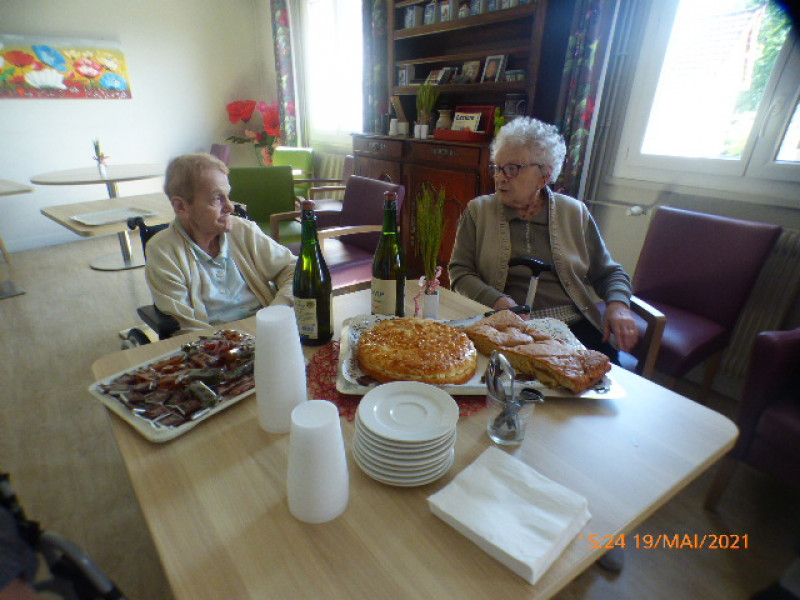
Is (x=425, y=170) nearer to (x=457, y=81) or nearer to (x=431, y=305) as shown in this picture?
(x=457, y=81)

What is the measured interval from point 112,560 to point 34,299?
9.22 feet

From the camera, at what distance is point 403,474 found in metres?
0.67

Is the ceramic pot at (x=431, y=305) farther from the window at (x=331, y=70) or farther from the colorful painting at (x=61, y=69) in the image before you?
the colorful painting at (x=61, y=69)

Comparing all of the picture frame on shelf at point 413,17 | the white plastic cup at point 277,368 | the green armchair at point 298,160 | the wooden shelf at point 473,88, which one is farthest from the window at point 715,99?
the green armchair at point 298,160

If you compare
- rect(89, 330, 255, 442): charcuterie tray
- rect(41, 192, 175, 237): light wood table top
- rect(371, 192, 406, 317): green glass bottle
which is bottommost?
rect(41, 192, 175, 237): light wood table top

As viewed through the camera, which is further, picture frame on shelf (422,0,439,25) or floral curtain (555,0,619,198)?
picture frame on shelf (422,0,439,25)

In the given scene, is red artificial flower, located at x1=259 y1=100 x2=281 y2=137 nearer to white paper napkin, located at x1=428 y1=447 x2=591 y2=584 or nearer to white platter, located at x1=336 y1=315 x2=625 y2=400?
white platter, located at x1=336 y1=315 x2=625 y2=400

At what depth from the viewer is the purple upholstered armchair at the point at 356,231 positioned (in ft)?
7.86

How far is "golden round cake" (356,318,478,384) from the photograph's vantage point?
87 centimetres

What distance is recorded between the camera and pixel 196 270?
4.75ft

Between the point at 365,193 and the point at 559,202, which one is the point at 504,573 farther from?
the point at 365,193

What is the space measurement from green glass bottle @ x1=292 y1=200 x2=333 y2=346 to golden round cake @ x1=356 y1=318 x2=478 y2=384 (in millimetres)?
151

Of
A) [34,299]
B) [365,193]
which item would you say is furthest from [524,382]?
[34,299]

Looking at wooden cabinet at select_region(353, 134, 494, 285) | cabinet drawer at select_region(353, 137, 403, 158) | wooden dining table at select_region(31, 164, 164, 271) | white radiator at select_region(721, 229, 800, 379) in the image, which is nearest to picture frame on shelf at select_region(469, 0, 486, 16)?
wooden cabinet at select_region(353, 134, 494, 285)
